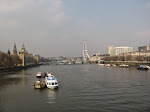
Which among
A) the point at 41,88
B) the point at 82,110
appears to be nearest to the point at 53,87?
the point at 41,88

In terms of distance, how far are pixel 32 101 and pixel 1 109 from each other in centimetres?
317

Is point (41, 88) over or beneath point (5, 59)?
beneath

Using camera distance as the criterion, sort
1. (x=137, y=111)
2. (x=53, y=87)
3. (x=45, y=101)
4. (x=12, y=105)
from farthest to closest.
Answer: (x=53, y=87)
(x=45, y=101)
(x=12, y=105)
(x=137, y=111)

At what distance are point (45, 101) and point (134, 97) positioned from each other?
865 cm

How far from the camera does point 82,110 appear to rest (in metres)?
15.4

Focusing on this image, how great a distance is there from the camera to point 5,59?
65812mm

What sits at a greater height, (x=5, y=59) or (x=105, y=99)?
(x=5, y=59)

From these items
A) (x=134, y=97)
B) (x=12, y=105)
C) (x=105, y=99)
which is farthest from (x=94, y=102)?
(x=12, y=105)

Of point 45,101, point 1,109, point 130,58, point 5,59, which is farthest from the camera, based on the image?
point 130,58

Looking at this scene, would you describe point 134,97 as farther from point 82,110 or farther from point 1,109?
point 1,109

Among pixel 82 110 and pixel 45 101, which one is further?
pixel 45 101

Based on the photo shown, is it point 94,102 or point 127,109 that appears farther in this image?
point 94,102

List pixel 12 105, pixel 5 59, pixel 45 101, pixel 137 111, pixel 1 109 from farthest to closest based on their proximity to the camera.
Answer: pixel 5 59 < pixel 45 101 < pixel 12 105 < pixel 1 109 < pixel 137 111

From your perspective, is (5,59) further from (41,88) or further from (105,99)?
Answer: (105,99)
